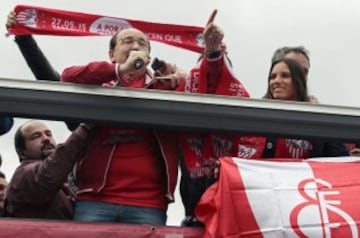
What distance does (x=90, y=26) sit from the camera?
14.0 ft

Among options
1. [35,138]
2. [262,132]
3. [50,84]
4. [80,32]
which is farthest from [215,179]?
[80,32]

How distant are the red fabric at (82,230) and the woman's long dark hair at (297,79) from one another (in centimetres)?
99

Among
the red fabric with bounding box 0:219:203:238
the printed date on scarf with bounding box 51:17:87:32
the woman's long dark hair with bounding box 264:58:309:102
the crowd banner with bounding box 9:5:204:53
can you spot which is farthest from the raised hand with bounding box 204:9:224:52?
the printed date on scarf with bounding box 51:17:87:32

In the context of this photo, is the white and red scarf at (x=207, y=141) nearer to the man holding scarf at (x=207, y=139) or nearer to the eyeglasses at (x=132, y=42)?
the man holding scarf at (x=207, y=139)

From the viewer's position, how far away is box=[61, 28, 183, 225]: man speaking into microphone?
315 cm

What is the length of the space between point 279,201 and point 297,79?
2.92ft

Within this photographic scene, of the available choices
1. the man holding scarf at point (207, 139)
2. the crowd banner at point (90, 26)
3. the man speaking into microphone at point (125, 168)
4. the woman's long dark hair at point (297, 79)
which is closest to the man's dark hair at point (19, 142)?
the crowd banner at point (90, 26)

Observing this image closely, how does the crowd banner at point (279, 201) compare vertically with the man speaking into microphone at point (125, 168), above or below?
below

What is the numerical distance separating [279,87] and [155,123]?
987mm

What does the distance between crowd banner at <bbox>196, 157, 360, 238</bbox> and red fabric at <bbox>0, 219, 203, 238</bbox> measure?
14 centimetres

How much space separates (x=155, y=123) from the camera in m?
2.81

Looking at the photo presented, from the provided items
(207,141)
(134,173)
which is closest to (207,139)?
(207,141)

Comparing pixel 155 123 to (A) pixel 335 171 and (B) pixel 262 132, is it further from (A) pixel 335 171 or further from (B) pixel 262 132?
(A) pixel 335 171

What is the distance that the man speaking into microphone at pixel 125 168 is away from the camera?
315cm
